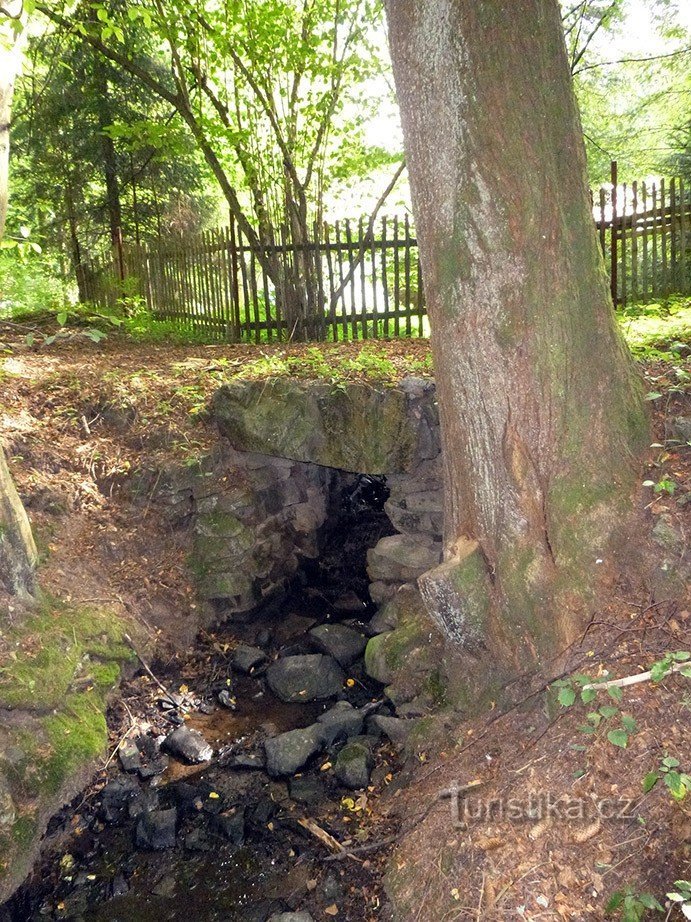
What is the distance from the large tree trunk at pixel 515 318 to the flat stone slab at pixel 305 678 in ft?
5.88

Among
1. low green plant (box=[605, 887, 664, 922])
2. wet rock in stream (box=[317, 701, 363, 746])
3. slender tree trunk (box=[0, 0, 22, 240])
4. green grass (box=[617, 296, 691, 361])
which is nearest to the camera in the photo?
low green plant (box=[605, 887, 664, 922])

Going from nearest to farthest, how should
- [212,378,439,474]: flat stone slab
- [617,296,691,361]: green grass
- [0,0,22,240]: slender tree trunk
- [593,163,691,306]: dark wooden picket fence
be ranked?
[0,0,22,240]: slender tree trunk
[617,296,691,361]: green grass
[212,378,439,474]: flat stone slab
[593,163,691,306]: dark wooden picket fence

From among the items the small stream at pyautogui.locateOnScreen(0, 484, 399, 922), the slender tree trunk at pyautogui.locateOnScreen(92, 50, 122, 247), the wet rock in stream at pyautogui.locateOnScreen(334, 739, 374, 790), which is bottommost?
the small stream at pyautogui.locateOnScreen(0, 484, 399, 922)

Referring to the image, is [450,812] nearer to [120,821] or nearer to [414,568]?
[120,821]

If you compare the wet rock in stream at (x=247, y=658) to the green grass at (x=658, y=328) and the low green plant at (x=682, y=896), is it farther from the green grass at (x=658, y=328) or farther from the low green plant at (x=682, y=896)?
the green grass at (x=658, y=328)

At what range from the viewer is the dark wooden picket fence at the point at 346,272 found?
8.20m

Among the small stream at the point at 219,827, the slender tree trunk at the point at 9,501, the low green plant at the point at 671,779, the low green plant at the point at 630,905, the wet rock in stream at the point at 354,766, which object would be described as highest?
the slender tree trunk at the point at 9,501

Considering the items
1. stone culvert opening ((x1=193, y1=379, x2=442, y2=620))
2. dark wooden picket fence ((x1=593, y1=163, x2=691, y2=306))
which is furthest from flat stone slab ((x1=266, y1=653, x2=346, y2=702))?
dark wooden picket fence ((x1=593, y1=163, x2=691, y2=306))

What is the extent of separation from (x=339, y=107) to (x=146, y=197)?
4.14 meters

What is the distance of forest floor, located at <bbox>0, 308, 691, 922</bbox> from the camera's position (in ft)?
→ 9.50

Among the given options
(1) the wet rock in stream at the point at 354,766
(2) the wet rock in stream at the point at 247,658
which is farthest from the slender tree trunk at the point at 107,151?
(1) the wet rock in stream at the point at 354,766

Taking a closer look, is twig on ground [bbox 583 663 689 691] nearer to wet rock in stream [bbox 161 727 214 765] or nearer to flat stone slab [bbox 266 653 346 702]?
flat stone slab [bbox 266 653 346 702]

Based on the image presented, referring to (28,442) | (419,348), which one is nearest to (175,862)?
(28,442)

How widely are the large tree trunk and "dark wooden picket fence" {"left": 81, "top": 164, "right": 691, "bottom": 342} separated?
16.1 ft
